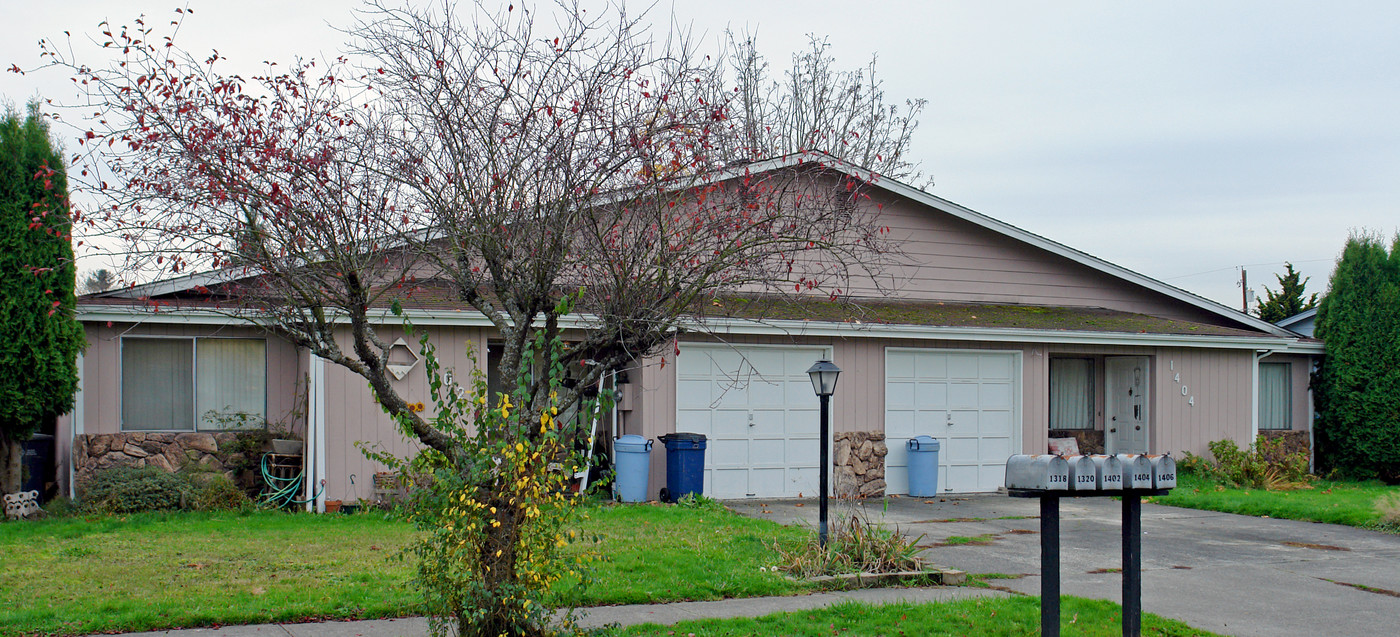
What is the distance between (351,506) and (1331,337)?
56.5ft

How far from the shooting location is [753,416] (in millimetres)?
15422

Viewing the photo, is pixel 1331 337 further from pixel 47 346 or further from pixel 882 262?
pixel 47 346

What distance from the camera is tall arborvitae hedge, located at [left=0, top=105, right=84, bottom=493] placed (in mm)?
12055

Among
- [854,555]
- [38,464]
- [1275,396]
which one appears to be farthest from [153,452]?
[1275,396]

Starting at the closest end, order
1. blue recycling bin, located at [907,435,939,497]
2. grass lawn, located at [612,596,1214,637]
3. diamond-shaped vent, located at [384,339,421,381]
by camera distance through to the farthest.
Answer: grass lawn, located at [612,596,1214,637] < diamond-shaped vent, located at [384,339,421,381] < blue recycling bin, located at [907,435,939,497]

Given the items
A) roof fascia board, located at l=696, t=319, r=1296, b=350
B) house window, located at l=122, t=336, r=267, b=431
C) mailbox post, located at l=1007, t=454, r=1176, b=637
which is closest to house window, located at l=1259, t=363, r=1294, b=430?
roof fascia board, located at l=696, t=319, r=1296, b=350

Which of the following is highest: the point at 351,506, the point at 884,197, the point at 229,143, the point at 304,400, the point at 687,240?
the point at 884,197

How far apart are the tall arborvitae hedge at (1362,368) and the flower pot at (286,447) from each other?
57.0 feet

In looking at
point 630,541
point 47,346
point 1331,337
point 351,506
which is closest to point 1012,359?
point 1331,337

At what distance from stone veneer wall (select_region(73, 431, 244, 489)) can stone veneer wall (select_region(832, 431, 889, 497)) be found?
26.4ft

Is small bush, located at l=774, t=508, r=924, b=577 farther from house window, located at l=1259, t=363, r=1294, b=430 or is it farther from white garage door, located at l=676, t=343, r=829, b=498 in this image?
house window, located at l=1259, t=363, r=1294, b=430

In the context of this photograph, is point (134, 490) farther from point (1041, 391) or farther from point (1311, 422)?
point (1311, 422)

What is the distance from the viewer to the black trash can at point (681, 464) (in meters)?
14.4

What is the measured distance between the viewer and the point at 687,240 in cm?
672
